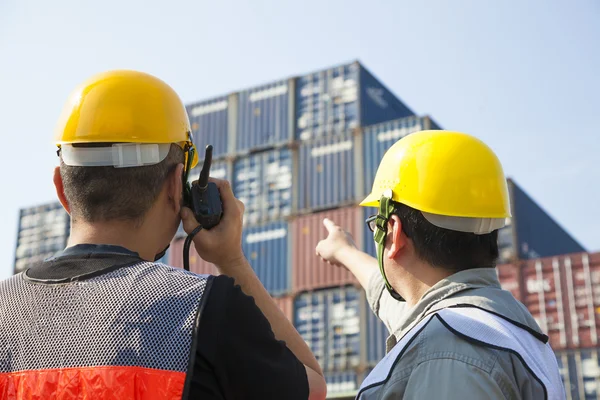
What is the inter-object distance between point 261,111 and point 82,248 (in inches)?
1031

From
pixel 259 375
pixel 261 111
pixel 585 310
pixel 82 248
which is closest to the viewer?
pixel 259 375

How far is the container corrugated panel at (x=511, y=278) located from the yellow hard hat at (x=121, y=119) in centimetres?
2136

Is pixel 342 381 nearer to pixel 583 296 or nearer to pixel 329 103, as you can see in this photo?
pixel 583 296

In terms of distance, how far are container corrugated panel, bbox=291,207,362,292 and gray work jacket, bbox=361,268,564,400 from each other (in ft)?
67.1

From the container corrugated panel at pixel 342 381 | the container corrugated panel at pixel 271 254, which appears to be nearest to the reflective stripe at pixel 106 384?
the container corrugated panel at pixel 342 381

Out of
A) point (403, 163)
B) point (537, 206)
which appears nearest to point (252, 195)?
point (537, 206)

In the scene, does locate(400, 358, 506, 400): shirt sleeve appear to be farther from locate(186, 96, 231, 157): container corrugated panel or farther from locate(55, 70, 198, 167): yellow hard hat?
locate(186, 96, 231, 157): container corrugated panel

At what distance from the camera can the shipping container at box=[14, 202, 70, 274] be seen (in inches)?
1204

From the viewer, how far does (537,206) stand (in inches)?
1147

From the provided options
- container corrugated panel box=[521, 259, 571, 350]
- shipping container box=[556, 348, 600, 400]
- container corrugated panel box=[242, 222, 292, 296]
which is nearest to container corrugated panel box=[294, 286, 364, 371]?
container corrugated panel box=[242, 222, 292, 296]

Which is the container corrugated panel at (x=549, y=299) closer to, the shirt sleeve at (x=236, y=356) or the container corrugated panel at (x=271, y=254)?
the container corrugated panel at (x=271, y=254)

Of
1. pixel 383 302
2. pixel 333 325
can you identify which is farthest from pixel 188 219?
pixel 333 325

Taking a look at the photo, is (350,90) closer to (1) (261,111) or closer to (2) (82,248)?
(1) (261,111)

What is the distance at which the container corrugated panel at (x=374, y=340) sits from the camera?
71.7ft
